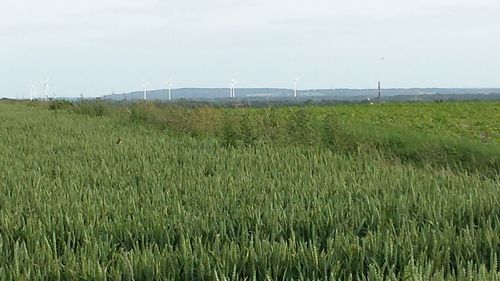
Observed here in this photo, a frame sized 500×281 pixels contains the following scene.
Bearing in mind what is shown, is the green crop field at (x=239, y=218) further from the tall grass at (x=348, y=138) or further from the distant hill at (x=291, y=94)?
the distant hill at (x=291, y=94)

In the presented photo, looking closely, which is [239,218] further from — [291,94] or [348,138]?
[291,94]

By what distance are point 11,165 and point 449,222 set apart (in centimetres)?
680

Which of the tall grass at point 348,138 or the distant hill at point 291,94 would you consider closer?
the tall grass at point 348,138

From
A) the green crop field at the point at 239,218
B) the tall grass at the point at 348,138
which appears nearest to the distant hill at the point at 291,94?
the tall grass at the point at 348,138

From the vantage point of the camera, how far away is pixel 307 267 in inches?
122

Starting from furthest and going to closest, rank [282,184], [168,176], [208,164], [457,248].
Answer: [208,164]
[168,176]
[282,184]
[457,248]

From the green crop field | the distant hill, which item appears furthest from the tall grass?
the distant hill

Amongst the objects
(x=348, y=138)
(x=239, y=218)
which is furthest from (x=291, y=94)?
(x=239, y=218)

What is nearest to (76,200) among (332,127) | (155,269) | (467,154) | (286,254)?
(155,269)

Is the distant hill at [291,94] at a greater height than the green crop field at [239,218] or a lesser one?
greater

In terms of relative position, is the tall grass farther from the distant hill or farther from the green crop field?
the distant hill

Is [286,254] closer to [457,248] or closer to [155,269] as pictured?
[155,269]

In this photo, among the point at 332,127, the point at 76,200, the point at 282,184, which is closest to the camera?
the point at 76,200

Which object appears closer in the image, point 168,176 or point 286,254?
point 286,254
